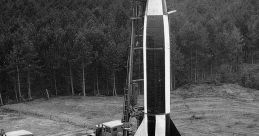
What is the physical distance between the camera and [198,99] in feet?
156

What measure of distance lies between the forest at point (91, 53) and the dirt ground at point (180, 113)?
5042 mm

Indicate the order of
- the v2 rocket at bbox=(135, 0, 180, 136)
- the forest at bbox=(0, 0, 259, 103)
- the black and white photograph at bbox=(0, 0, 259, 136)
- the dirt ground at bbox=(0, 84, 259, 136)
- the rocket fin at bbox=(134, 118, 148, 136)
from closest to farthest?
the v2 rocket at bbox=(135, 0, 180, 136) < the black and white photograph at bbox=(0, 0, 259, 136) < the rocket fin at bbox=(134, 118, 148, 136) < the dirt ground at bbox=(0, 84, 259, 136) < the forest at bbox=(0, 0, 259, 103)

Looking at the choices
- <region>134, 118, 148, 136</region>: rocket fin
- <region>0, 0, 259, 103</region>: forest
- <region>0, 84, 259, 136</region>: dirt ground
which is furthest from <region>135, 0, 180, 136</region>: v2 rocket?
<region>0, 0, 259, 103</region>: forest

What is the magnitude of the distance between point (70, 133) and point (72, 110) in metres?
11.2

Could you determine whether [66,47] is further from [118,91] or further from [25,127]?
[25,127]

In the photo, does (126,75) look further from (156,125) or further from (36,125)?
(156,125)

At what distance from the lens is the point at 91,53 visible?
50156 millimetres

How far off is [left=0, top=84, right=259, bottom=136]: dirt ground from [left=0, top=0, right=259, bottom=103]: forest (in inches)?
198

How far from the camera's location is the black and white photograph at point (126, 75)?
21.2 m

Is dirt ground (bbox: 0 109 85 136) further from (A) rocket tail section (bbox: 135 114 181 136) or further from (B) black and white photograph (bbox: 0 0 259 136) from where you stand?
(A) rocket tail section (bbox: 135 114 181 136)

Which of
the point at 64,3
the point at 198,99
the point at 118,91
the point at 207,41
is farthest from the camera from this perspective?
the point at 64,3

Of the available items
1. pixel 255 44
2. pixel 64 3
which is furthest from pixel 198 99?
pixel 64 3

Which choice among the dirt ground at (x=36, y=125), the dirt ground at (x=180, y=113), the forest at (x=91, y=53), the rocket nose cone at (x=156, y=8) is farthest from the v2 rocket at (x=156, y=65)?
the forest at (x=91, y=53)

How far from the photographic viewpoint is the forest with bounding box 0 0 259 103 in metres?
50.1
